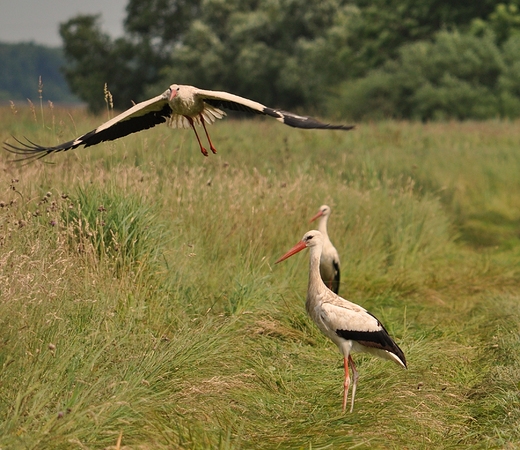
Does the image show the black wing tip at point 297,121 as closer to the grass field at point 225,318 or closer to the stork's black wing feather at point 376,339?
the grass field at point 225,318

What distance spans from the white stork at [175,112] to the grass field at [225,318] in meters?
0.29

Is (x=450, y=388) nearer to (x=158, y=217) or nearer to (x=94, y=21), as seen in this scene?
(x=158, y=217)

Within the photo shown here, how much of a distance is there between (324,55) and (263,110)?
32940 millimetres

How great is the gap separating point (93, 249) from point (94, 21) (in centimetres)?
4401

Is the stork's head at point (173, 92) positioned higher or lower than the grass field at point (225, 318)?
higher

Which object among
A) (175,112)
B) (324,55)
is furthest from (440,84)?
(175,112)

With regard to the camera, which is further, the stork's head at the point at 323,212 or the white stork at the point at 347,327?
the stork's head at the point at 323,212

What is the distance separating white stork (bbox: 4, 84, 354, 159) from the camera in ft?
22.4

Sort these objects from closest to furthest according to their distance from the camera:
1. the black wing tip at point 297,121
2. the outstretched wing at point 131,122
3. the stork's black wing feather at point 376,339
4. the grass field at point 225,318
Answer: the grass field at point 225,318
the stork's black wing feather at point 376,339
the black wing tip at point 297,121
the outstretched wing at point 131,122

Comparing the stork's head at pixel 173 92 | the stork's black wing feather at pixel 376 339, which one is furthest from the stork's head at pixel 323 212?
the stork's black wing feather at pixel 376 339

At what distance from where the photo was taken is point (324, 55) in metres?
38.8

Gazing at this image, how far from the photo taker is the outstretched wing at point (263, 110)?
615 centimetres

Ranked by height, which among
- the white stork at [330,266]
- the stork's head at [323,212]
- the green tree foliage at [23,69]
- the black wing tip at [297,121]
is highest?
the green tree foliage at [23,69]

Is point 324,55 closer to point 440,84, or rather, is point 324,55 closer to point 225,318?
point 440,84
